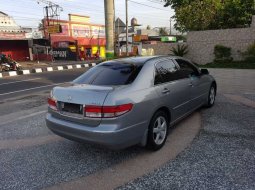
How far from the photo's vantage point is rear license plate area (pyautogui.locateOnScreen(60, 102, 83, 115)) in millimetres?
3496

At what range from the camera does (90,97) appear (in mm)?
3400

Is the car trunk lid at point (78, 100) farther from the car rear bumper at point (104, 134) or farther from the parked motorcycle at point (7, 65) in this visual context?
the parked motorcycle at point (7, 65)

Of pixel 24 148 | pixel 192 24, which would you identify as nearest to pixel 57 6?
pixel 192 24

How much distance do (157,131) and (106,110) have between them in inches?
43.8

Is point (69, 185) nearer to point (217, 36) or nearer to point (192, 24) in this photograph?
point (217, 36)

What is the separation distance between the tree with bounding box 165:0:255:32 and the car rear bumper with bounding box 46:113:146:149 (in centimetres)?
2067

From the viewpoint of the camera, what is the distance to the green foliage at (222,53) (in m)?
17.3

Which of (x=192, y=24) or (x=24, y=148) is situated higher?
(x=192, y=24)

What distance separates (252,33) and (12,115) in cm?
1592

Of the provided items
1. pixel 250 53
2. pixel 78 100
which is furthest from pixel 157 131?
pixel 250 53

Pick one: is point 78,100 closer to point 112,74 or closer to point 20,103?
point 112,74

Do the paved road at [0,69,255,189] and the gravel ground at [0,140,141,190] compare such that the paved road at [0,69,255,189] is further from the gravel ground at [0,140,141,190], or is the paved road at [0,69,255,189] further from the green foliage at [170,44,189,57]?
the green foliage at [170,44,189,57]

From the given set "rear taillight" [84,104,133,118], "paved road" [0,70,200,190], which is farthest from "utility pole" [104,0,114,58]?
"rear taillight" [84,104,133,118]

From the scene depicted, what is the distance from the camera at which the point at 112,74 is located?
4148 millimetres
